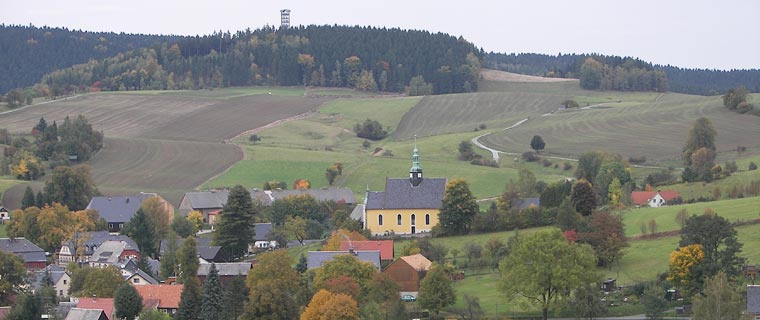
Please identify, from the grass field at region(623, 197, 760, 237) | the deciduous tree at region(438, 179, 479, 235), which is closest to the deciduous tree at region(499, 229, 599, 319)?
the grass field at region(623, 197, 760, 237)

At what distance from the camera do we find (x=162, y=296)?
66000mm

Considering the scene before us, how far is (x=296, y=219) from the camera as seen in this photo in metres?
91.2

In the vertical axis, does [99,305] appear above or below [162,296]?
above

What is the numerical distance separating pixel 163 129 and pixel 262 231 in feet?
207

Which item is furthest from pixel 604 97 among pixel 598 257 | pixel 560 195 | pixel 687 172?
pixel 598 257

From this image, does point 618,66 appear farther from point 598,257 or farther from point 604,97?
point 598,257

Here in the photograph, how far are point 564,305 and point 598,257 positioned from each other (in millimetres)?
7229

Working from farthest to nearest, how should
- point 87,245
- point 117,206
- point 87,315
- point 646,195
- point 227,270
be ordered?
point 117,206 → point 646,195 → point 87,245 → point 227,270 → point 87,315

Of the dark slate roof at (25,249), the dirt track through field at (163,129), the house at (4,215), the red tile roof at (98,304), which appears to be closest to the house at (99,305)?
the red tile roof at (98,304)

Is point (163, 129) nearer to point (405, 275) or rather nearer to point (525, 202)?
point (525, 202)

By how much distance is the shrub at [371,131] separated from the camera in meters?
147

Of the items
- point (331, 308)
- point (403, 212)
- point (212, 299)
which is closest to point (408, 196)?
point (403, 212)

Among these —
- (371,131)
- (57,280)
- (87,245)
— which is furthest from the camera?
(371,131)

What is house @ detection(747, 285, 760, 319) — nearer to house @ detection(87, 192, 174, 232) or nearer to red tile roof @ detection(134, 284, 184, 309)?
red tile roof @ detection(134, 284, 184, 309)
